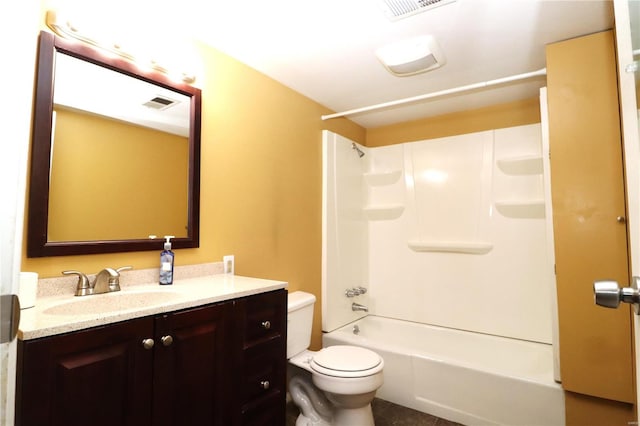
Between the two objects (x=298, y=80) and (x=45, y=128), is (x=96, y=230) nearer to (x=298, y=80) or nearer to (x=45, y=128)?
(x=45, y=128)

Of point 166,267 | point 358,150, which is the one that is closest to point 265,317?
point 166,267

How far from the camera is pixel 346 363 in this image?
6.20ft

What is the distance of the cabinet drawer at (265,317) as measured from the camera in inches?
57.8

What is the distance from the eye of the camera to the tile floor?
85.8 inches

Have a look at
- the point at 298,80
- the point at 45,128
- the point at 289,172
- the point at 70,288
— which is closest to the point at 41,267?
the point at 70,288

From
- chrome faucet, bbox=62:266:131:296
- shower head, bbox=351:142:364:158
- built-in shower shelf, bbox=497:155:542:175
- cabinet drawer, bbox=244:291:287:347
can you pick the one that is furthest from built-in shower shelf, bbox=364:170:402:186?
chrome faucet, bbox=62:266:131:296

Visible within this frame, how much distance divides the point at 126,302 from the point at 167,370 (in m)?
0.37

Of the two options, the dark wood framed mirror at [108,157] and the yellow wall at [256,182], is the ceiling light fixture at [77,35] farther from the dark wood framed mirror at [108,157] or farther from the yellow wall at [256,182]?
the yellow wall at [256,182]

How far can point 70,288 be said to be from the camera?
54.0 inches

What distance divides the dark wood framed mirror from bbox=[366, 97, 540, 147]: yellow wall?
215 centimetres

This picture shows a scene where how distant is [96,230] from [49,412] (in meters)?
0.79

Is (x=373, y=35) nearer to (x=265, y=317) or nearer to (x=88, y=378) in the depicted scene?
(x=265, y=317)

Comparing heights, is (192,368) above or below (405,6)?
below

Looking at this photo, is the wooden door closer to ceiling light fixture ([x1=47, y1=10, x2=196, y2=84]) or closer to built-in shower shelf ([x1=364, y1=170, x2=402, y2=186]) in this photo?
built-in shower shelf ([x1=364, y1=170, x2=402, y2=186])
